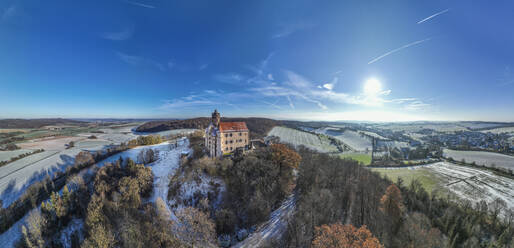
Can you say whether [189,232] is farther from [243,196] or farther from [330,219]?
[330,219]

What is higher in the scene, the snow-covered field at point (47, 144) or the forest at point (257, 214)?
the snow-covered field at point (47, 144)

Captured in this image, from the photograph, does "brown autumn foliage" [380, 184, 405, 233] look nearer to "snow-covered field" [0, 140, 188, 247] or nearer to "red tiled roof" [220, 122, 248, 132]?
"red tiled roof" [220, 122, 248, 132]

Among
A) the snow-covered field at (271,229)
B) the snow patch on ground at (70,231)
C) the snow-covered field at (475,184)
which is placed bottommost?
the snow-covered field at (475,184)

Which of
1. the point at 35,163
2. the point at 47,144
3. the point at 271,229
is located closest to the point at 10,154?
the point at 47,144

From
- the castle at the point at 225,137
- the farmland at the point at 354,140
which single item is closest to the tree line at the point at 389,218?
the castle at the point at 225,137

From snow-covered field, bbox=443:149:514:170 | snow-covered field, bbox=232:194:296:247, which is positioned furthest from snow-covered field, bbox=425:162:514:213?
snow-covered field, bbox=232:194:296:247

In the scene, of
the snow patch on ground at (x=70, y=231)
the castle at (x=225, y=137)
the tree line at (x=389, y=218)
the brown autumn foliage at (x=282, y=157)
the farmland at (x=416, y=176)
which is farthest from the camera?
the farmland at (x=416, y=176)

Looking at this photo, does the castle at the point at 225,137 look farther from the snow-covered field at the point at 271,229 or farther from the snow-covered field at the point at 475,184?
the snow-covered field at the point at 475,184
